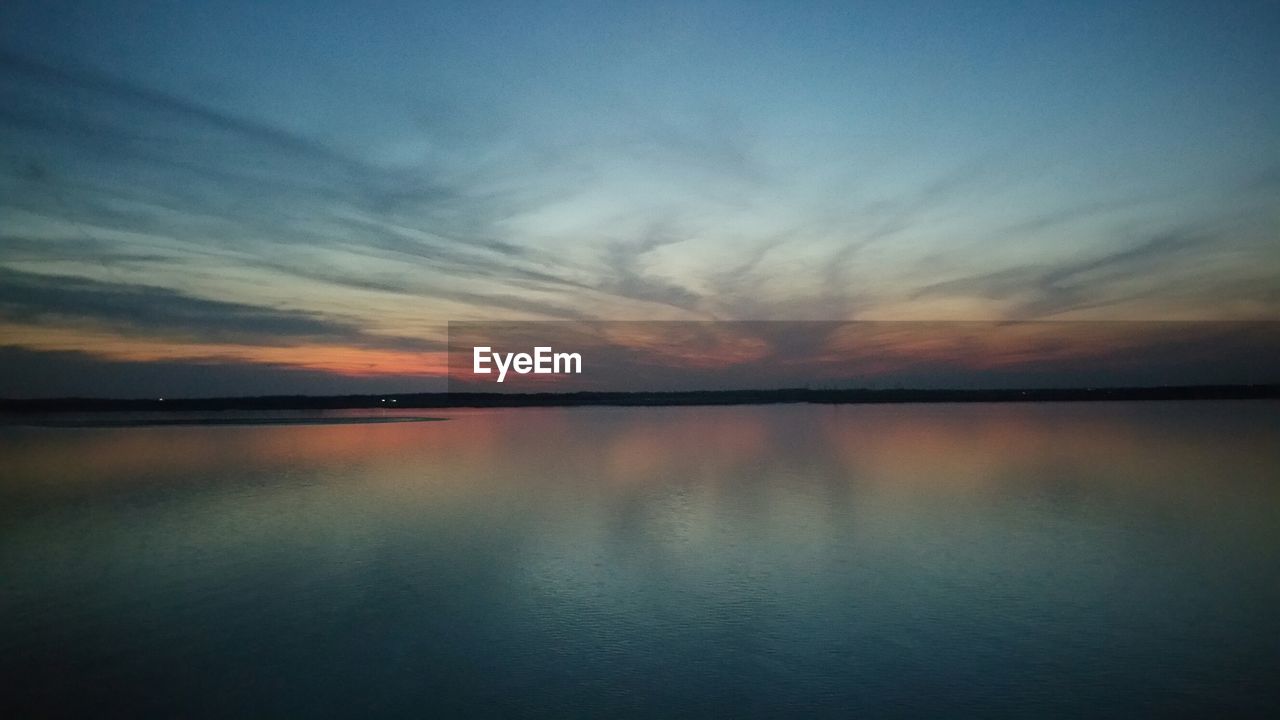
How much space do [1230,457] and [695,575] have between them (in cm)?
1989

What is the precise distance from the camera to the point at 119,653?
668cm

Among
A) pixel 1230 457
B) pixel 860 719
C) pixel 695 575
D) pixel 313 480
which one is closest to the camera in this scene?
pixel 860 719

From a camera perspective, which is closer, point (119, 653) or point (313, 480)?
point (119, 653)

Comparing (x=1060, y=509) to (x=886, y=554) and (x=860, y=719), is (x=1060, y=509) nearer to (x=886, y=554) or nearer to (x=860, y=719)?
(x=886, y=554)

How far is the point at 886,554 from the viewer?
32.6 feet

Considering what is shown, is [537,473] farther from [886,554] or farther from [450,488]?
[886,554]

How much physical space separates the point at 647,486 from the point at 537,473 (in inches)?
168

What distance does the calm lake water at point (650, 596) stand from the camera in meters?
5.71

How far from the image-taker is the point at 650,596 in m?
8.09

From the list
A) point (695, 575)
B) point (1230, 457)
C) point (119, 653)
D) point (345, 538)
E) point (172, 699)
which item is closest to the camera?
point (172, 699)

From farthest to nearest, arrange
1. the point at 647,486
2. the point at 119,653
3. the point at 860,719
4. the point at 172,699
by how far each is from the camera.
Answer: the point at 647,486 < the point at 119,653 < the point at 172,699 < the point at 860,719

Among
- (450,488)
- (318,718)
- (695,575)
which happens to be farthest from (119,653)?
(450,488)

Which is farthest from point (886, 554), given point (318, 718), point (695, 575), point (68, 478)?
point (68, 478)

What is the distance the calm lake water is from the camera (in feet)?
18.7
